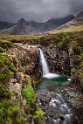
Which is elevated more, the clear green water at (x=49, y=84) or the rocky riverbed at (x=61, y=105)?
the clear green water at (x=49, y=84)

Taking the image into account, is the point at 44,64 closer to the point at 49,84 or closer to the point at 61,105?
the point at 49,84

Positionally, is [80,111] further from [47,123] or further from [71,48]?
[71,48]

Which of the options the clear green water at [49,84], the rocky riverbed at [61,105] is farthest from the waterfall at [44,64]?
the rocky riverbed at [61,105]

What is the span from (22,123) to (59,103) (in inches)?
697

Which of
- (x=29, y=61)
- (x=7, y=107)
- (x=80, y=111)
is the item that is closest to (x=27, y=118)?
(x=7, y=107)

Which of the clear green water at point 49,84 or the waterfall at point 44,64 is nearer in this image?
the clear green water at point 49,84

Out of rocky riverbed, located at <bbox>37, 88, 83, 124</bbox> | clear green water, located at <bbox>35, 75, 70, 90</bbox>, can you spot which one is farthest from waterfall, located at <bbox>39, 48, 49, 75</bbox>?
rocky riverbed, located at <bbox>37, 88, 83, 124</bbox>

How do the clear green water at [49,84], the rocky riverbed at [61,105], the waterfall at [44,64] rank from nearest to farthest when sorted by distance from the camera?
the rocky riverbed at [61,105] < the clear green water at [49,84] < the waterfall at [44,64]

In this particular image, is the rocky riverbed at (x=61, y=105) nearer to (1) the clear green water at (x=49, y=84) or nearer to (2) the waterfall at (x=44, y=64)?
(1) the clear green water at (x=49, y=84)

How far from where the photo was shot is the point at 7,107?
2047 centimetres

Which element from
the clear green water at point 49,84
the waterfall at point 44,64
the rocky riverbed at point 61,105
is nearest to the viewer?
the rocky riverbed at point 61,105

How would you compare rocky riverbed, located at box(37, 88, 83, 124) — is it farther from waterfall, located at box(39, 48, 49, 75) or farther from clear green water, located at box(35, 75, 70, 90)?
waterfall, located at box(39, 48, 49, 75)

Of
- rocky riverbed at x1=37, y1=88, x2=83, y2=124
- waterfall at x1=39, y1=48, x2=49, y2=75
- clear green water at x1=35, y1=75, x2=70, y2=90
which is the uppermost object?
waterfall at x1=39, y1=48, x2=49, y2=75

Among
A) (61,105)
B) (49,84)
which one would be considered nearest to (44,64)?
(49,84)
